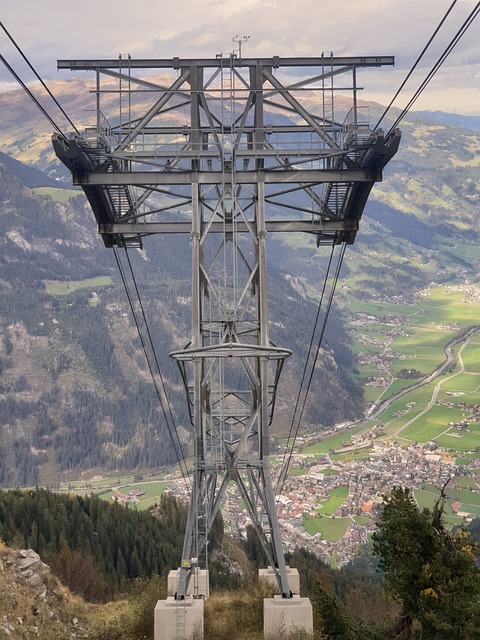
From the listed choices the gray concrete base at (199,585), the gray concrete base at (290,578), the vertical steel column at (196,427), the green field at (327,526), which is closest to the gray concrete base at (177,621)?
the vertical steel column at (196,427)

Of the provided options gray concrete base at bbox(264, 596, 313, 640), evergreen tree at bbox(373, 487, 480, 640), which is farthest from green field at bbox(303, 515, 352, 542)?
gray concrete base at bbox(264, 596, 313, 640)

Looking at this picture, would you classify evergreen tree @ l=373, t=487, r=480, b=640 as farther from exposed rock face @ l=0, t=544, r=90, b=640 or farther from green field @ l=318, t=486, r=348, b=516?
green field @ l=318, t=486, r=348, b=516

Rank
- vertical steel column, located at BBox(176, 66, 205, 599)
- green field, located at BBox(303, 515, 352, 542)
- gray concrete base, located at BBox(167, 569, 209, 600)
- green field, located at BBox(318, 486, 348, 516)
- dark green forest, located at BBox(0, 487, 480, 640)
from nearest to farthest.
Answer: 1. vertical steel column, located at BBox(176, 66, 205, 599)
2. gray concrete base, located at BBox(167, 569, 209, 600)
3. dark green forest, located at BBox(0, 487, 480, 640)
4. green field, located at BBox(303, 515, 352, 542)
5. green field, located at BBox(318, 486, 348, 516)

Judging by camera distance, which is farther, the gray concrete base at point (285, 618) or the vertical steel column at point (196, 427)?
the vertical steel column at point (196, 427)

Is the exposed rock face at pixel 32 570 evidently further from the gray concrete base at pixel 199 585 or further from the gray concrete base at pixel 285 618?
the gray concrete base at pixel 285 618

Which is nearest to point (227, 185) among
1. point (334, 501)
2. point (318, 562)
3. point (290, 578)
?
point (290, 578)

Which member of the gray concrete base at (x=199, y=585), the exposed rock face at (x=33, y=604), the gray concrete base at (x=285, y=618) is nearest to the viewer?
the gray concrete base at (x=285, y=618)
